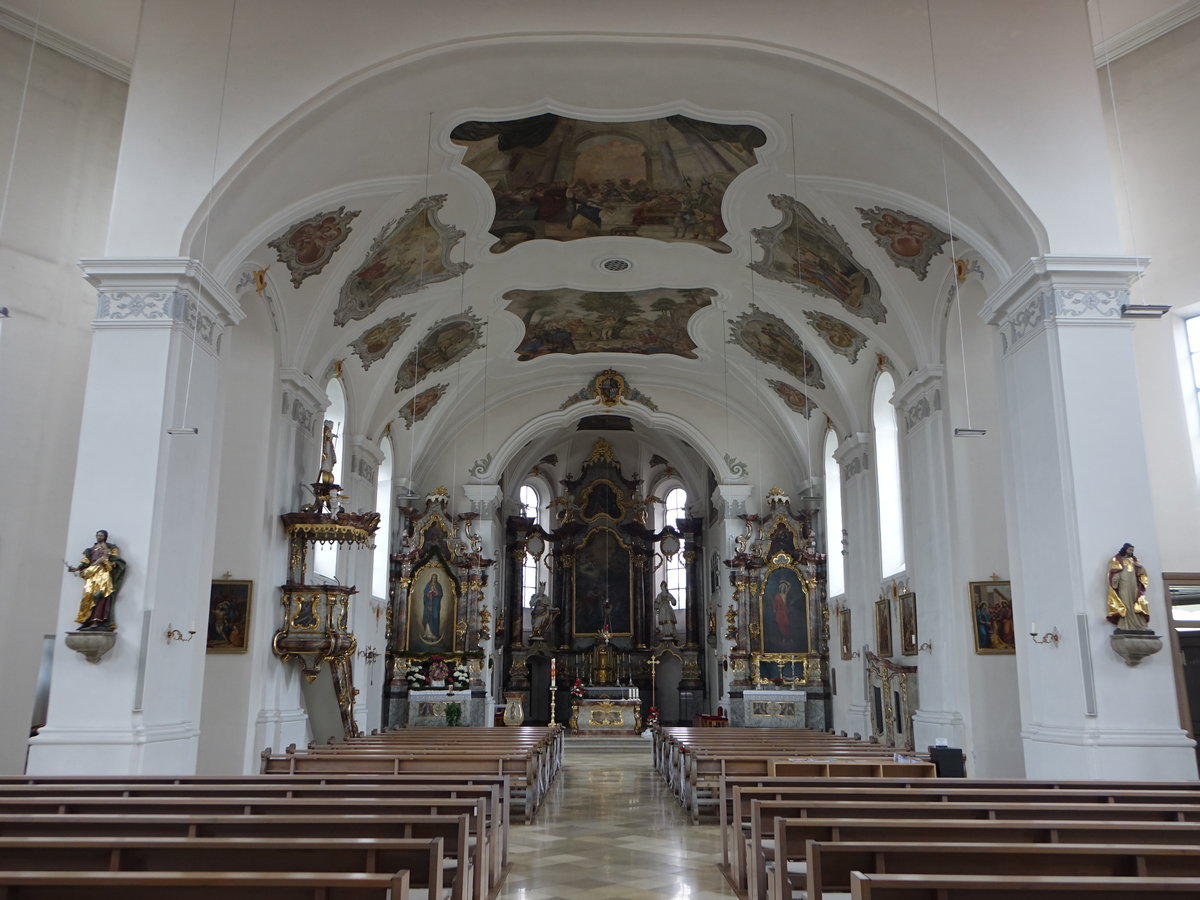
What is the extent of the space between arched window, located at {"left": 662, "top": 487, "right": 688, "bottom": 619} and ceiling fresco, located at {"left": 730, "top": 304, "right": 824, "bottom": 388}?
10.4 metres

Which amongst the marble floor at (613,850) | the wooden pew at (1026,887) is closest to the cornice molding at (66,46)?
the marble floor at (613,850)

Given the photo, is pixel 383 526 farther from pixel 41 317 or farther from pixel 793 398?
pixel 41 317

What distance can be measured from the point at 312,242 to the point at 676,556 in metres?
19.2

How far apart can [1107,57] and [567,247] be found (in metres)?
7.83

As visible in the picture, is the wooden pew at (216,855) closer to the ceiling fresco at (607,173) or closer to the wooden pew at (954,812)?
the wooden pew at (954,812)

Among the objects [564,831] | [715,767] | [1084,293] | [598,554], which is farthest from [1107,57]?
[598,554]

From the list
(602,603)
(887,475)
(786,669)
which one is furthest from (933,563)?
(602,603)

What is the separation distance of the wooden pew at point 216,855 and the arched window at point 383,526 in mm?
16334

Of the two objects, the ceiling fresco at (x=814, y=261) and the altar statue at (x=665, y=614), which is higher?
the ceiling fresco at (x=814, y=261)

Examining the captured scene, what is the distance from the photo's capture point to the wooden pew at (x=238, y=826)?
183 inches

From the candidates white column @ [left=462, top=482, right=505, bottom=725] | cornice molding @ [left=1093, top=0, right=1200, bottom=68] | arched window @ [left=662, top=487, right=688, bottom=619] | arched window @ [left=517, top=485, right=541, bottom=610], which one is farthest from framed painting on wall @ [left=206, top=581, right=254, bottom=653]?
arched window @ [left=662, top=487, right=688, bottom=619]

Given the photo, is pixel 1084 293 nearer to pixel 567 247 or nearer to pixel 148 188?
pixel 567 247

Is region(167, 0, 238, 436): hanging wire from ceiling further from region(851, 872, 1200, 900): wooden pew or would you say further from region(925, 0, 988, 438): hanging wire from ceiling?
region(851, 872, 1200, 900): wooden pew

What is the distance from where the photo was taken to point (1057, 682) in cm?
922
